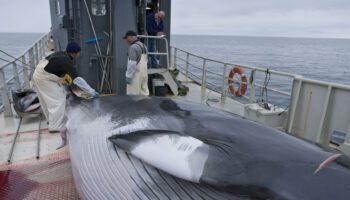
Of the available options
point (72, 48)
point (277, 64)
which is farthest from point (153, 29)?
point (277, 64)

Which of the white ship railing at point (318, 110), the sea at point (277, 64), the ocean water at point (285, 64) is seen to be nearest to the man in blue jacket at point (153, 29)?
the sea at point (277, 64)

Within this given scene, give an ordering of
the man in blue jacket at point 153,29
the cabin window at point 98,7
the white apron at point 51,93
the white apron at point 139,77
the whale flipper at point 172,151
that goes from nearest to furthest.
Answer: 1. the whale flipper at point 172,151
2. the white apron at point 51,93
3. the white apron at point 139,77
4. the cabin window at point 98,7
5. the man in blue jacket at point 153,29

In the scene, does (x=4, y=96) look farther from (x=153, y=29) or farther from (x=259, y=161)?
(x=259, y=161)

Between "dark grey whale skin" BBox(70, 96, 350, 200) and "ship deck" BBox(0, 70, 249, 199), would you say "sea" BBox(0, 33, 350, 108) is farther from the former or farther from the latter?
Result: "ship deck" BBox(0, 70, 249, 199)

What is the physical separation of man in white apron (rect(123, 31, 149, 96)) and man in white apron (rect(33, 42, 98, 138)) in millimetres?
1268

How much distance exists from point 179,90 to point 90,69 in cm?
267

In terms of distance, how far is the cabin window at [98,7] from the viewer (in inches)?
268

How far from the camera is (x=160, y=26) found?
24.9 feet

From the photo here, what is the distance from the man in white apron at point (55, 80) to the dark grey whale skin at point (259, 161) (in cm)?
215

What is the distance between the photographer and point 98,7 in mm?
6852

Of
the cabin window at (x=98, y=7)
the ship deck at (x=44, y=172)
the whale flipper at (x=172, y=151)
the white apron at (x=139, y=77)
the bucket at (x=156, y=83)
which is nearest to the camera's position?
the whale flipper at (x=172, y=151)

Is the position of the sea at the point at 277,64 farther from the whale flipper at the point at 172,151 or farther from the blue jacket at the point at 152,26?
the whale flipper at the point at 172,151

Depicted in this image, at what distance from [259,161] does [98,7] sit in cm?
639

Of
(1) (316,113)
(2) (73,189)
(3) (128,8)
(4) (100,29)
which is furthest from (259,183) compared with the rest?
(4) (100,29)
